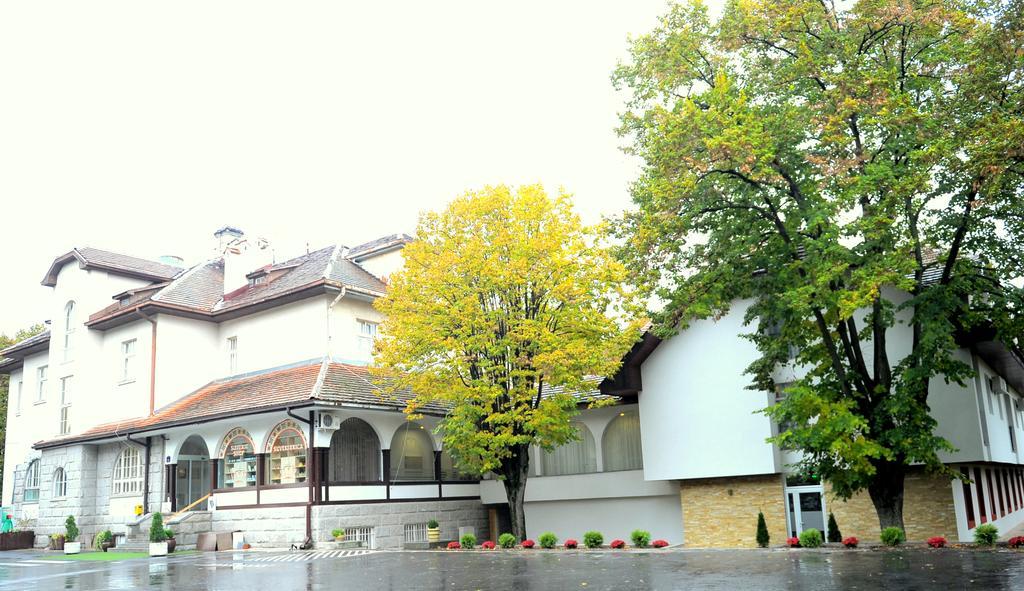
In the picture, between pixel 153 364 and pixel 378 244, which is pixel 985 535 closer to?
pixel 378 244

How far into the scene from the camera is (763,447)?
24.6 metres

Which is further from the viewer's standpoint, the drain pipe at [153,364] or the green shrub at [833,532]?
the drain pipe at [153,364]

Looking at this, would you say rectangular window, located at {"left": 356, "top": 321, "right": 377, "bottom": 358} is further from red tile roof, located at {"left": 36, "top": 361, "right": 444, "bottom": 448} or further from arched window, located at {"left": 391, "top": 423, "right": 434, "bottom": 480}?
arched window, located at {"left": 391, "top": 423, "right": 434, "bottom": 480}

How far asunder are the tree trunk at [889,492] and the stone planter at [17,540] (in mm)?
31050

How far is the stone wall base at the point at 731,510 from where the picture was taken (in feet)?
80.9

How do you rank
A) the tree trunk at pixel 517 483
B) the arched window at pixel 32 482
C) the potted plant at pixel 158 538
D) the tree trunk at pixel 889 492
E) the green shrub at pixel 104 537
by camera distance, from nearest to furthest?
the tree trunk at pixel 889 492 → the potted plant at pixel 158 538 → the tree trunk at pixel 517 483 → the green shrub at pixel 104 537 → the arched window at pixel 32 482

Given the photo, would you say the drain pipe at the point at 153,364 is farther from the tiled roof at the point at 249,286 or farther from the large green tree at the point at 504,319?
Answer: the large green tree at the point at 504,319

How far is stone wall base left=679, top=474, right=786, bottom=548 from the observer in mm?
24672

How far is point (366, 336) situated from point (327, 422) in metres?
5.09

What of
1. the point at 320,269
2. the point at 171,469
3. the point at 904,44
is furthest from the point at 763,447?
the point at 171,469

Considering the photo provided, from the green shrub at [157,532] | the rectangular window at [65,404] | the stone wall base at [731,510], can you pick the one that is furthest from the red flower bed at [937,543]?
the rectangular window at [65,404]

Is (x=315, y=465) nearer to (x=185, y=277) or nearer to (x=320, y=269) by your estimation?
(x=320, y=269)

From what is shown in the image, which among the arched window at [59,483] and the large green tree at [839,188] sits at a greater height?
the large green tree at [839,188]

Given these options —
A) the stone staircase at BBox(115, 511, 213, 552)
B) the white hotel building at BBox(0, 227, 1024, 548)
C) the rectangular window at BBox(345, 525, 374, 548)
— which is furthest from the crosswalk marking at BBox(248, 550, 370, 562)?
the stone staircase at BBox(115, 511, 213, 552)
